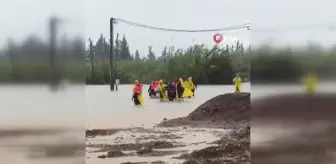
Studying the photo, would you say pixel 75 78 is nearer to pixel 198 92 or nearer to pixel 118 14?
pixel 118 14

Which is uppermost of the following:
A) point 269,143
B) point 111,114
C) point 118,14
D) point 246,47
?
point 118,14

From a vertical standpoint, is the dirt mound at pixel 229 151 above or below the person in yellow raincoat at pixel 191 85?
below

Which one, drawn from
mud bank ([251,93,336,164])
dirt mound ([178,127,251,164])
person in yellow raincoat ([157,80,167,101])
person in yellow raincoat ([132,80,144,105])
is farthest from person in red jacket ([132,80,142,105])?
mud bank ([251,93,336,164])

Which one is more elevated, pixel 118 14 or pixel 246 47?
pixel 118 14

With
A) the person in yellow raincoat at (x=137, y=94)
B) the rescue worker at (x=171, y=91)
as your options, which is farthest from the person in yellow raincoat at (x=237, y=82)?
the person in yellow raincoat at (x=137, y=94)

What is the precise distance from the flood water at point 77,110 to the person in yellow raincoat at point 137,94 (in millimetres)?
35

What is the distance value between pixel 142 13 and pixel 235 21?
0.64 meters

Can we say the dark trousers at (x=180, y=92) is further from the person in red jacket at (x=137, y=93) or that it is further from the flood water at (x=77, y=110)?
the person in red jacket at (x=137, y=93)

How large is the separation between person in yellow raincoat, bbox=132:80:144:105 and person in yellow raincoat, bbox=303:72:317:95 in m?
1.12

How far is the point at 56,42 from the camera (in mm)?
3094

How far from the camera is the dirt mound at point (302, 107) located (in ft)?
9.92

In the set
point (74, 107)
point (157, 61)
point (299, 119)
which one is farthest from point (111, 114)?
point (299, 119)

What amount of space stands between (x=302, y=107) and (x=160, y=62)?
100 cm

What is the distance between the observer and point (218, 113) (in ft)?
10.5
